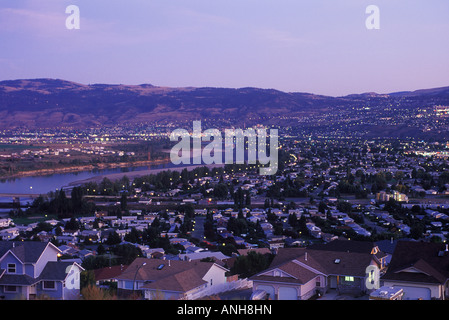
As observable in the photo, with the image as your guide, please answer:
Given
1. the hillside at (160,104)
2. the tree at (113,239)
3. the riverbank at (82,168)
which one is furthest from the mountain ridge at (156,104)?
the tree at (113,239)

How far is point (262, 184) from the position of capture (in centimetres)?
3384

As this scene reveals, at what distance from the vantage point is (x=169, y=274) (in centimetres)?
852

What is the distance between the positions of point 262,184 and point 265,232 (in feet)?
47.6

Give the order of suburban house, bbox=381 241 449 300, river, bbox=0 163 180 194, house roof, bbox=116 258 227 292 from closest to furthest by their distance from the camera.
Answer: suburban house, bbox=381 241 449 300, house roof, bbox=116 258 227 292, river, bbox=0 163 180 194

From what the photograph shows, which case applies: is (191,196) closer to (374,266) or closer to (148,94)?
(374,266)

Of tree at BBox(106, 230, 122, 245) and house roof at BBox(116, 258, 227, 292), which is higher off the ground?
house roof at BBox(116, 258, 227, 292)

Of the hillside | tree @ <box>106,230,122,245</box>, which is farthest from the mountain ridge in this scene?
tree @ <box>106,230,122,245</box>

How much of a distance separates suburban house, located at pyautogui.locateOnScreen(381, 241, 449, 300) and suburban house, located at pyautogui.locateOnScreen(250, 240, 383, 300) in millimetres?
700

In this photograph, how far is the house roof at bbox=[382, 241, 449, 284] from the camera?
7215 mm

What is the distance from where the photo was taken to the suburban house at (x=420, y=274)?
23.4ft

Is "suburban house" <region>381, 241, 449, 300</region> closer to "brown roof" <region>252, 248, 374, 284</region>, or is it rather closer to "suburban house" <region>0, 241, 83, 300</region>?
"brown roof" <region>252, 248, 374, 284</region>

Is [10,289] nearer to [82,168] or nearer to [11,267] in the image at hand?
[11,267]

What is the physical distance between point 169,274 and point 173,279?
0.66 m

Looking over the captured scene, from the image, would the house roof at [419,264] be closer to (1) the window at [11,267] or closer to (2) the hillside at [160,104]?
(1) the window at [11,267]
